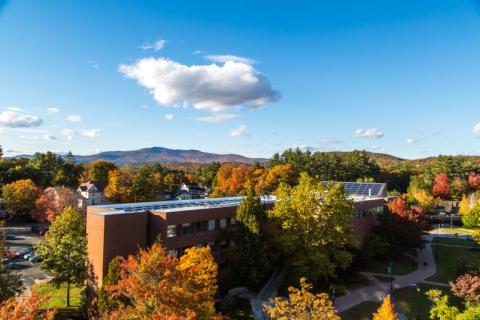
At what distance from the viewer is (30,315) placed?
14266mm

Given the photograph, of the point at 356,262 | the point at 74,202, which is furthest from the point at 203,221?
the point at 74,202

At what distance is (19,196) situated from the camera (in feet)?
224

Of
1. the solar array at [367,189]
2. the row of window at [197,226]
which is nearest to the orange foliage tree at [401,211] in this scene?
the solar array at [367,189]

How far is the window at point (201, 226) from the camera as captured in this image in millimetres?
35906

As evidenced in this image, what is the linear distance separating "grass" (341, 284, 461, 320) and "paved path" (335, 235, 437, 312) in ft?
2.65

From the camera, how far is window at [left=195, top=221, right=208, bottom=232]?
118ft

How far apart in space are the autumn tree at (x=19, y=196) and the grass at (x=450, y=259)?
223 feet

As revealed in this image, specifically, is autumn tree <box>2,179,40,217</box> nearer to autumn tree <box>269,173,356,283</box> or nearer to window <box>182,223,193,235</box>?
window <box>182,223,193,235</box>

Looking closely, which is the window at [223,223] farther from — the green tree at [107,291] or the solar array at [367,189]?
the solar array at [367,189]

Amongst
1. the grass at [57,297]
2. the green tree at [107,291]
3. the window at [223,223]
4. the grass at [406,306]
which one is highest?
the window at [223,223]

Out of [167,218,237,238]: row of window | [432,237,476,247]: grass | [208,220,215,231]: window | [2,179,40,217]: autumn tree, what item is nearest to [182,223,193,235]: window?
[167,218,237,238]: row of window

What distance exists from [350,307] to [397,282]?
1037cm

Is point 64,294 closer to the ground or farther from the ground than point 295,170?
closer to the ground

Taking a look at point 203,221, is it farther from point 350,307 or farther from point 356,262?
point 356,262
